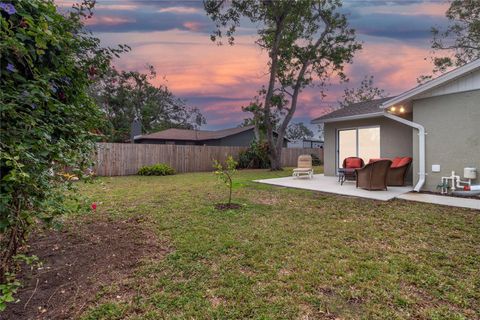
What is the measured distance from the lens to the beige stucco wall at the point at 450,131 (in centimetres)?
622

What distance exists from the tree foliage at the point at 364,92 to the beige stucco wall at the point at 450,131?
2574 cm

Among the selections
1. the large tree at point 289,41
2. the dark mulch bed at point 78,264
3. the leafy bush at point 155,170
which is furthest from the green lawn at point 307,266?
the large tree at point 289,41

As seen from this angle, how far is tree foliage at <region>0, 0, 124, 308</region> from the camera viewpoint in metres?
1.69

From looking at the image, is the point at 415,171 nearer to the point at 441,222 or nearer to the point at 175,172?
the point at 441,222

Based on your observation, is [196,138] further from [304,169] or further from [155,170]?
[304,169]

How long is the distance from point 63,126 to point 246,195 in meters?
5.23

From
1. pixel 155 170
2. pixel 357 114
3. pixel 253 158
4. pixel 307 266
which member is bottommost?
pixel 307 266

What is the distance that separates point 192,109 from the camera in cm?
3700

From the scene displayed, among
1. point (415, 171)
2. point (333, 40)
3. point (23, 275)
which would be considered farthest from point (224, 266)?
point (333, 40)

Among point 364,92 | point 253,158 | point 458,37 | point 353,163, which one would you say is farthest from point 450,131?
point 364,92

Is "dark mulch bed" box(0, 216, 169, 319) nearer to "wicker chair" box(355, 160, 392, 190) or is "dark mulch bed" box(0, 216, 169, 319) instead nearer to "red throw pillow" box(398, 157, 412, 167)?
"wicker chair" box(355, 160, 392, 190)

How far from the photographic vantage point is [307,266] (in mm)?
2840

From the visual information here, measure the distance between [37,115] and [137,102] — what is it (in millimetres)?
28839

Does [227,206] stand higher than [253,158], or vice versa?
[253,158]
